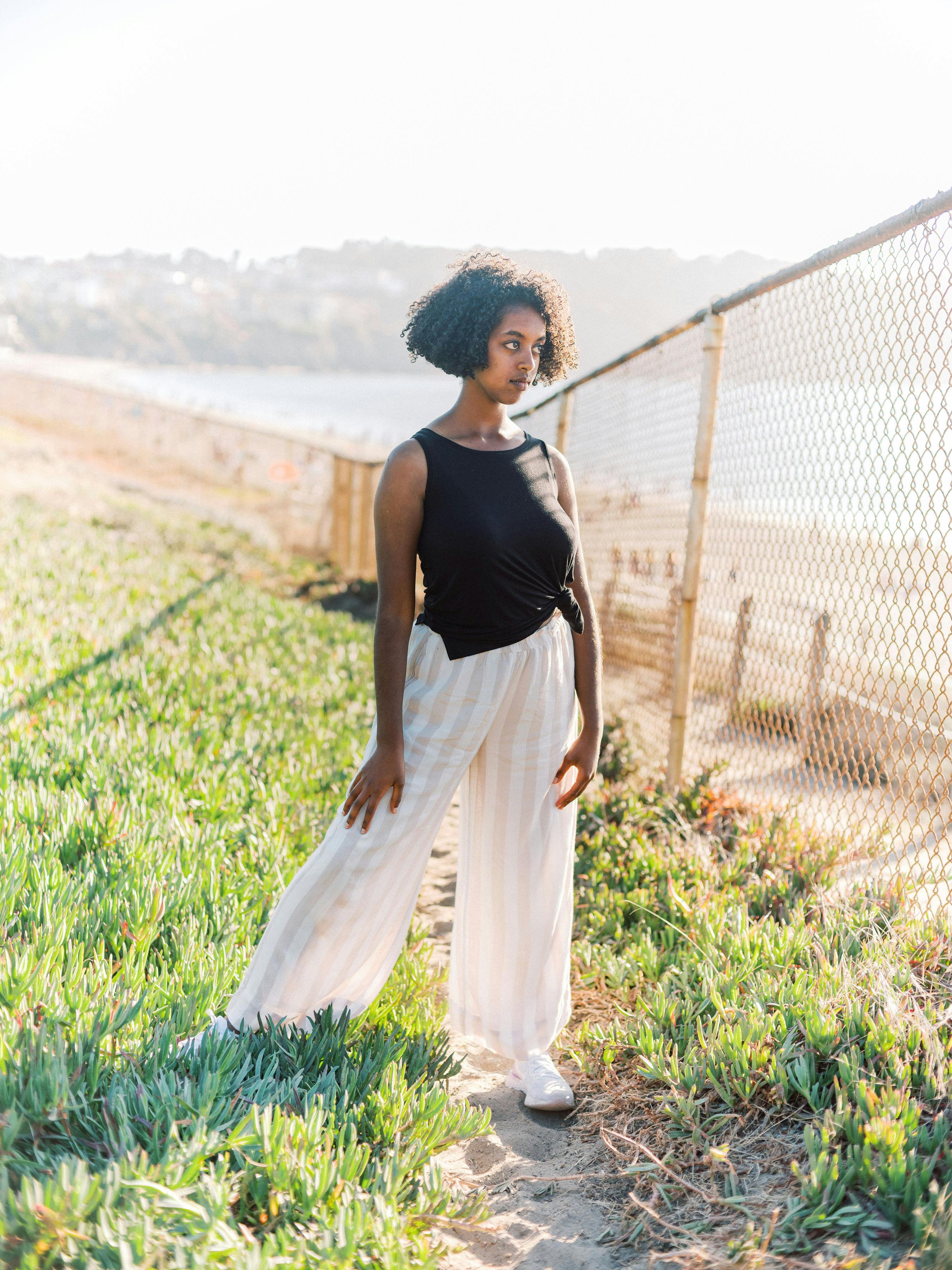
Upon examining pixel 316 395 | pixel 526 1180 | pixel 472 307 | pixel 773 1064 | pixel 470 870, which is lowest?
pixel 526 1180

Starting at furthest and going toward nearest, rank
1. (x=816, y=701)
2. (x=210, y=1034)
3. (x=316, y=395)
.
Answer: (x=316, y=395)
(x=816, y=701)
(x=210, y=1034)

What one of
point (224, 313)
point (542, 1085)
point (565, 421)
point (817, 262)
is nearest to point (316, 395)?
point (224, 313)

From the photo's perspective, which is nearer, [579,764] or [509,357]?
[509,357]

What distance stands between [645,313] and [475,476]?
454 feet

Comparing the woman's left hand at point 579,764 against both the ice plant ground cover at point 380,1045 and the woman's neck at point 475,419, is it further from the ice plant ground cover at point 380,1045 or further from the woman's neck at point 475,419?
the woman's neck at point 475,419

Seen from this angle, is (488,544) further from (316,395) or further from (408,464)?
(316,395)

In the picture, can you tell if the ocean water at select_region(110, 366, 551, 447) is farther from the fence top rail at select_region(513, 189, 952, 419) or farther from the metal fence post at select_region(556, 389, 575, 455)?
the fence top rail at select_region(513, 189, 952, 419)

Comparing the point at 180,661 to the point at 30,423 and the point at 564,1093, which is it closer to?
the point at 564,1093

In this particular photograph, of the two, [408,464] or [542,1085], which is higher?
[408,464]

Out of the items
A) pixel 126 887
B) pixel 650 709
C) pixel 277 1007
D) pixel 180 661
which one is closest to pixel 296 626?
pixel 180 661

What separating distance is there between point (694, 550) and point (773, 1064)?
94.1 inches

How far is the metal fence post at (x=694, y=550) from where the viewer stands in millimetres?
3967

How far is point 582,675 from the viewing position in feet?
8.20

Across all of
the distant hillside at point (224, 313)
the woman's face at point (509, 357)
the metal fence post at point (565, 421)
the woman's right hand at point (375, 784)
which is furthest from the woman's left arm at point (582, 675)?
the distant hillside at point (224, 313)
